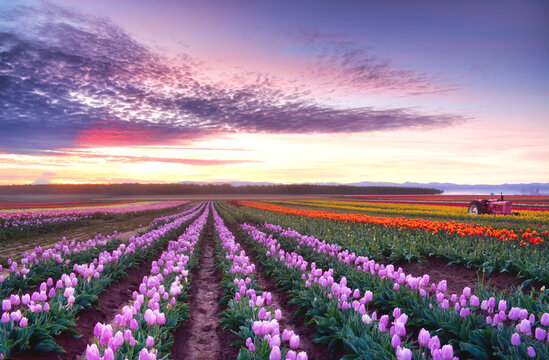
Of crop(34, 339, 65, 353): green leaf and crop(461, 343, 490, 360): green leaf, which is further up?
crop(461, 343, 490, 360): green leaf

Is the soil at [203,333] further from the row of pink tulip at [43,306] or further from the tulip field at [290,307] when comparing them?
the row of pink tulip at [43,306]

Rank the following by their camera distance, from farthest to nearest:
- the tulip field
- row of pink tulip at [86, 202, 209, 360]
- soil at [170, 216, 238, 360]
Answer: soil at [170, 216, 238, 360], the tulip field, row of pink tulip at [86, 202, 209, 360]

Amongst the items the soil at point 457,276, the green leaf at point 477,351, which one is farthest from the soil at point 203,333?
the soil at point 457,276

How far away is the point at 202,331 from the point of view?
623 cm

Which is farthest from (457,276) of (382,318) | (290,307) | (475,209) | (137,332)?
(475,209)

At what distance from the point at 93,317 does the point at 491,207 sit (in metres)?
26.6

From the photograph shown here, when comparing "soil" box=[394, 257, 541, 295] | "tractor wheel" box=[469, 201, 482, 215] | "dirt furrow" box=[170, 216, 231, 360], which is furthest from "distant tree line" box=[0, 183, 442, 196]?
"dirt furrow" box=[170, 216, 231, 360]

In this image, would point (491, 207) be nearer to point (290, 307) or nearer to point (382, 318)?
point (290, 307)

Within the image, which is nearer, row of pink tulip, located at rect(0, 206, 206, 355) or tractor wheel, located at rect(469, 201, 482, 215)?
row of pink tulip, located at rect(0, 206, 206, 355)

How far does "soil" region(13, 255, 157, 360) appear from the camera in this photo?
15.0ft

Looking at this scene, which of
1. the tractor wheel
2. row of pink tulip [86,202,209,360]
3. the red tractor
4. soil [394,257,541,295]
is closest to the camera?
row of pink tulip [86,202,209,360]

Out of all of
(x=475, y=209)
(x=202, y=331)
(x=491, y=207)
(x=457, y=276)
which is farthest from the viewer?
(x=475, y=209)

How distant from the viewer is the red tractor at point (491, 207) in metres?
22.7

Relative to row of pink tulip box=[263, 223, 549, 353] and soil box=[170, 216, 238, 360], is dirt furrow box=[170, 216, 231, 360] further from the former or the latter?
row of pink tulip box=[263, 223, 549, 353]
